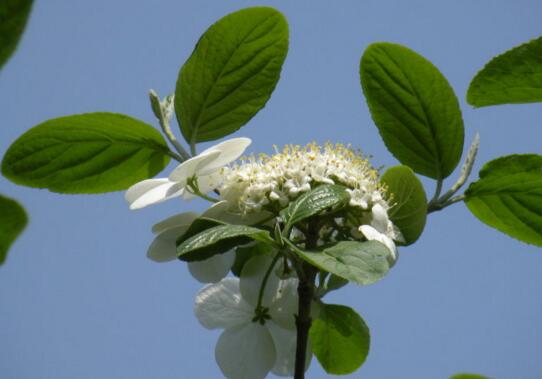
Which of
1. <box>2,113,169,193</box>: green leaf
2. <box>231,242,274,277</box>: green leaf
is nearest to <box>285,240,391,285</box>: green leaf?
<box>231,242,274,277</box>: green leaf

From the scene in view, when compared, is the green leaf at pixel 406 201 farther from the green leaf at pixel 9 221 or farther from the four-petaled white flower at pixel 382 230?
the green leaf at pixel 9 221

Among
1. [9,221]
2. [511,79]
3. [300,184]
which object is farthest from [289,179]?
[9,221]

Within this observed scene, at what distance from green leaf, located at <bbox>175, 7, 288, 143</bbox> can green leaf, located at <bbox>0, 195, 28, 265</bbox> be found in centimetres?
48

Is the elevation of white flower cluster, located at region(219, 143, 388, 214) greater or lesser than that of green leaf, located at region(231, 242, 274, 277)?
greater

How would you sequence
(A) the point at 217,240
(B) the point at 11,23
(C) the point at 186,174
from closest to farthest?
(B) the point at 11,23
(A) the point at 217,240
(C) the point at 186,174

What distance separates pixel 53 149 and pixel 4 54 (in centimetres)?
51

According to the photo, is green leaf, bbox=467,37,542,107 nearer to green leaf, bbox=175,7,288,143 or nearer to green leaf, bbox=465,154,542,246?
green leaf, bbox=465,154,542,246

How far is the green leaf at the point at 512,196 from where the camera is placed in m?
0.73

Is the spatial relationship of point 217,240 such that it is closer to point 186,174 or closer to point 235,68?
point 186,174

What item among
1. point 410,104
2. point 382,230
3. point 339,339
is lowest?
point 339,339

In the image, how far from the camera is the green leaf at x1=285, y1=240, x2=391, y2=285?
522 millimetres

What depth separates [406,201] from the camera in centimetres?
69

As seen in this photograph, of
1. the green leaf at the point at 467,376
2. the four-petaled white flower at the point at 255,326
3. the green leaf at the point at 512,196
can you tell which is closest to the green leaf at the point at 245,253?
the four-petaled white flower at the point at 255,326

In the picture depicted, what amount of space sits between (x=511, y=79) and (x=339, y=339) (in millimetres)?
308
